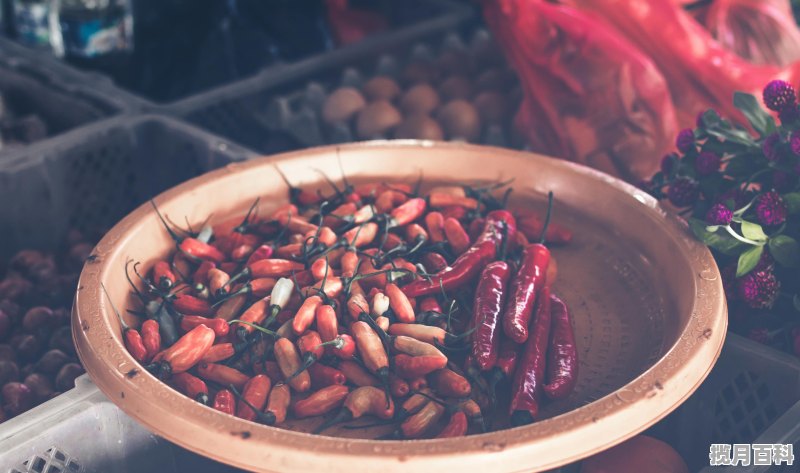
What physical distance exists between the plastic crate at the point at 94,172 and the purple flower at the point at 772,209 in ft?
3.42

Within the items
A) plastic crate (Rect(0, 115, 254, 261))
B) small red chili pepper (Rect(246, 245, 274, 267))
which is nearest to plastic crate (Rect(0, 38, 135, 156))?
plastic crate (Rect(0, 115, 254, 261))

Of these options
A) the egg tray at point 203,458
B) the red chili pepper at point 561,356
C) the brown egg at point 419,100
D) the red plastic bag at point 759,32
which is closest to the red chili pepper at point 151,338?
the egg tray at point 203,458

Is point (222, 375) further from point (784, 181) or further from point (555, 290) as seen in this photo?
point (784, 181)

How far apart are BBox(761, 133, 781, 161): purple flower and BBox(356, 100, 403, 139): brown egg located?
104cm

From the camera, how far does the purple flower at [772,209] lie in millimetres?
1225

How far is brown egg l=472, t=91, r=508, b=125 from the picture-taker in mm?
2121

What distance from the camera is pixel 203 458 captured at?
127 cm

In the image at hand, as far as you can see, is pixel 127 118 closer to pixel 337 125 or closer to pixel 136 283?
pixel 337 125

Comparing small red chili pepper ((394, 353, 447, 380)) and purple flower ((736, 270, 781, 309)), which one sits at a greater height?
small red chili pepper ((394, 353, 447, 380))

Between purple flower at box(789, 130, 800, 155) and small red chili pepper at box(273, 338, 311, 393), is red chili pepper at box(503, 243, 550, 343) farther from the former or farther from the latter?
purple flower at box(789, 130, 800, 155)

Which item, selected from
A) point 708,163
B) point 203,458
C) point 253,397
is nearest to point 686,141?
point 708,163

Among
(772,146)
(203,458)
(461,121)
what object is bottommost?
(203,458)

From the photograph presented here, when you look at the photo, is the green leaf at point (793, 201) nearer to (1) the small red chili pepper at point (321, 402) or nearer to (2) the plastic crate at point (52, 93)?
(1) the small red chili pepper at point (321, 402)

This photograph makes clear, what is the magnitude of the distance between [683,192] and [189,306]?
867 millimetres
